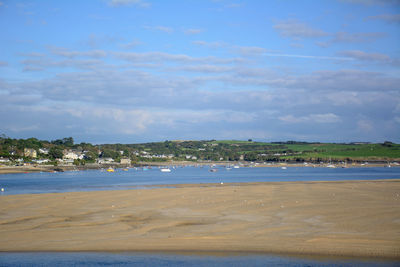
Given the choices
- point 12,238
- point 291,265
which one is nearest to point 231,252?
point 291,265

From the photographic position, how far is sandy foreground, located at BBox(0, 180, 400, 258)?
1522 cm

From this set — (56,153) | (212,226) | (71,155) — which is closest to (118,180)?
(212,226)

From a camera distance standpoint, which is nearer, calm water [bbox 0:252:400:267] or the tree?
calm water [bbox 0:252:400:267]

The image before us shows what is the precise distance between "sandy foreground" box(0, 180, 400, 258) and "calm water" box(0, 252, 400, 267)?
22.8 inches

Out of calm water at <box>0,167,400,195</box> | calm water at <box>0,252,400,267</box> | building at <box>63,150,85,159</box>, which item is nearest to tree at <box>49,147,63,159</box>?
building at <box>63,150,85,159</box>

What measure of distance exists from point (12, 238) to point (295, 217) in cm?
1291

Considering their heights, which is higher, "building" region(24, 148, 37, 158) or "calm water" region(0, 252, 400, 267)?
"building" region(24, 148, 37, 158)

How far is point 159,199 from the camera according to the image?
30.8 m

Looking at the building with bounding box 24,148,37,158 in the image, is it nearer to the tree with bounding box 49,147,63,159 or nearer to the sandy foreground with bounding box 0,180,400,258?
the tree with bounding box 49,147,63,159

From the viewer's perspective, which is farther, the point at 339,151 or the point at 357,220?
the point at 339,151

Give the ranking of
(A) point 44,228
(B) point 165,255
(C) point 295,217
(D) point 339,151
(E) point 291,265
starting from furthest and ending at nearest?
(D) point 339,151, (C) point 295,217, (A) point 44,228, (B) point 165,255, (E) point 291,265

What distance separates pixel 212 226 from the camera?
741 inches

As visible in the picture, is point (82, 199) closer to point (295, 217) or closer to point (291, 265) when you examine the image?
point (295, 217)

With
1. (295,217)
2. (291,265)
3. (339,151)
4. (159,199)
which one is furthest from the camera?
(339,151)
